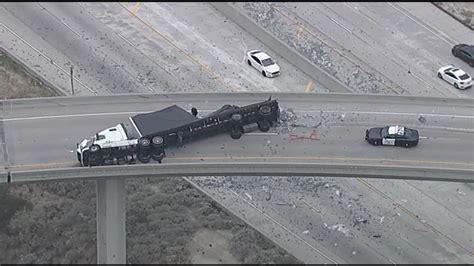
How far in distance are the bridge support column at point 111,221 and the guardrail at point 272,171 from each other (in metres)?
2.60

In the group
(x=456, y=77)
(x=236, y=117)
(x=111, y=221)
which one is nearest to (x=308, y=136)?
(x=236, y=117)

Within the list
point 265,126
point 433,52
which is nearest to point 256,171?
point 265,126

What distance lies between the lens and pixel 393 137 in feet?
183

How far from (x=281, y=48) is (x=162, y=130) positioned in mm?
26439

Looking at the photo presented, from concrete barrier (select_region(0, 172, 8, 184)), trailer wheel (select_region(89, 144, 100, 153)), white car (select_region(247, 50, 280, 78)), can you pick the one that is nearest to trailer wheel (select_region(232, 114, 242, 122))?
trailer wheel (select_region(89, 144, 100, 153))

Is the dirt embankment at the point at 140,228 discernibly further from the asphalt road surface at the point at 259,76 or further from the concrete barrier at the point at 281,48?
the concrete barrier at the point at 281,48

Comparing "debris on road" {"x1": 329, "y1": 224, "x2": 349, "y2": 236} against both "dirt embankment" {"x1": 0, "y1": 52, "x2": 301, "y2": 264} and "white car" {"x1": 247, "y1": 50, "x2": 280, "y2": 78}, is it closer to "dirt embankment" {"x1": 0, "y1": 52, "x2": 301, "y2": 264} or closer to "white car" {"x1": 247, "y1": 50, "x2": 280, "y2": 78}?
"dirt embankment" {"x1": 0, "y1": 52, "x2": 301, "y2": 264}

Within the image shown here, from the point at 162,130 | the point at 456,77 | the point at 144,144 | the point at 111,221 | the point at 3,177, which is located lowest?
the point at 111,221

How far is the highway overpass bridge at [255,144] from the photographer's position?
178 ft

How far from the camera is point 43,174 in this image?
175ft

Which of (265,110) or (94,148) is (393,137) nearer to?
(265,110)

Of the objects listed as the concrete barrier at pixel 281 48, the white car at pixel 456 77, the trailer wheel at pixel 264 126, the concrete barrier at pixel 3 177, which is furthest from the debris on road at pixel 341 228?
the concrete barrier at pixel 3 177

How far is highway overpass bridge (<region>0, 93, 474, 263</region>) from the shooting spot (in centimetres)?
5422

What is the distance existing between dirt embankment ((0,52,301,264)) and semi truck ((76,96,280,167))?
865cm
